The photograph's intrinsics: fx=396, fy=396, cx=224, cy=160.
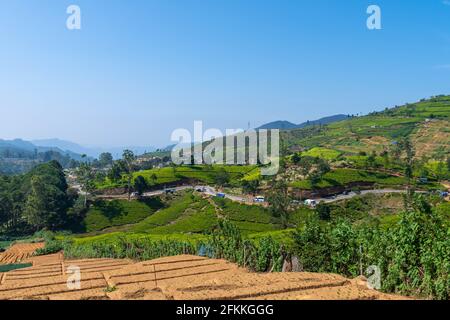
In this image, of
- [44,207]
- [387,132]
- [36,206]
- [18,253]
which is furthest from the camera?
[387,132]

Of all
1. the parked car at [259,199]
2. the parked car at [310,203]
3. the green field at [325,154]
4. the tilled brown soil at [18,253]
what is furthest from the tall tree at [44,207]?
the green field at [325,154]

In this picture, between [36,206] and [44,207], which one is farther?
Answer: [44,207]

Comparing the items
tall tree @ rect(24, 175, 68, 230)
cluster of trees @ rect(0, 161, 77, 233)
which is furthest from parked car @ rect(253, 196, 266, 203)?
tall tree @ rect(24, 175, 68, 230)

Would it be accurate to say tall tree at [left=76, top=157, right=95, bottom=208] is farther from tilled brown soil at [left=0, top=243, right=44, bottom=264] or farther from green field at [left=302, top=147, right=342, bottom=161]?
green field at [left=302, top=147, right=342, bottom=161]

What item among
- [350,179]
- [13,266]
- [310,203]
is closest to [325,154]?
[350,179]

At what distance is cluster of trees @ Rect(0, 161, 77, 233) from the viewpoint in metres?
72.0

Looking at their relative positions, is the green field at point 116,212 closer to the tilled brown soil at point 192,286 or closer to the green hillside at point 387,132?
the tilled brown soil at point 192,286

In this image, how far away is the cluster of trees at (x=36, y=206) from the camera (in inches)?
2836

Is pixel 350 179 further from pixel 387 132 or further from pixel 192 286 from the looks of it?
pixel 192 286

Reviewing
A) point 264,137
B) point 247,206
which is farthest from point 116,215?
point 264,137

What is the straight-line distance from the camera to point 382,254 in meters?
Result: 23.8

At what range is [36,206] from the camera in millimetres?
71812
